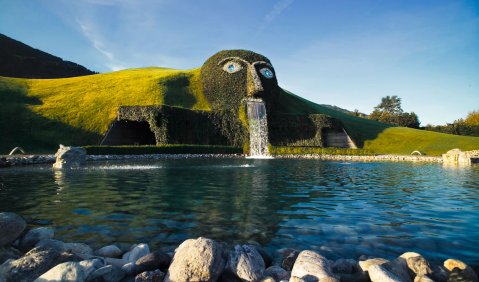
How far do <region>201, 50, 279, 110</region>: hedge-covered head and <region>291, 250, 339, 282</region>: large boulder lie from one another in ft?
161

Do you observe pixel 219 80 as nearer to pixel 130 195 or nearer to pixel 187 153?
pixel 187 153

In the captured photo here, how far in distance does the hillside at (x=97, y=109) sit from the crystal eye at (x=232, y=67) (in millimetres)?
6482

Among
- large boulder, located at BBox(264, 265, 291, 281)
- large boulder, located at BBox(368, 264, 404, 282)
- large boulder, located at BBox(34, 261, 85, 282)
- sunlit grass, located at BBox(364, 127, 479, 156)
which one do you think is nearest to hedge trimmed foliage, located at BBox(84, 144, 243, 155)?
sunlit grass, located at BBox(364, 127, 479, 156)

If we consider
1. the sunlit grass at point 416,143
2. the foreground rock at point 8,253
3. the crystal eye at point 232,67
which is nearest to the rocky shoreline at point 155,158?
the sunlit grass at point 416,143

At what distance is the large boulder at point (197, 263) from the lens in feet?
17.5

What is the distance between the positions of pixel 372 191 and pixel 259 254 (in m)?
10.1

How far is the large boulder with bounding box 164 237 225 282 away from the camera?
17.5ft

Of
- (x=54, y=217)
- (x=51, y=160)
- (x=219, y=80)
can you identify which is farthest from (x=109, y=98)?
(x=54, y=217)

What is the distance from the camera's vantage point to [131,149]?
3669cm

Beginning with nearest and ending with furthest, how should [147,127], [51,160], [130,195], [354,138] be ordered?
[130,195], [51,160], [147,127], [354,138]

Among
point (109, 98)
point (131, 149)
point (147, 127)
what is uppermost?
point (109, 98)

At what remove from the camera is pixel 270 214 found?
10.0 m

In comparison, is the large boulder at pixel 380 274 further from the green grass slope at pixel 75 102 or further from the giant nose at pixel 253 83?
the giant nose at pixel 253 83

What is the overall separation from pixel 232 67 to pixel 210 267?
2093 inches
